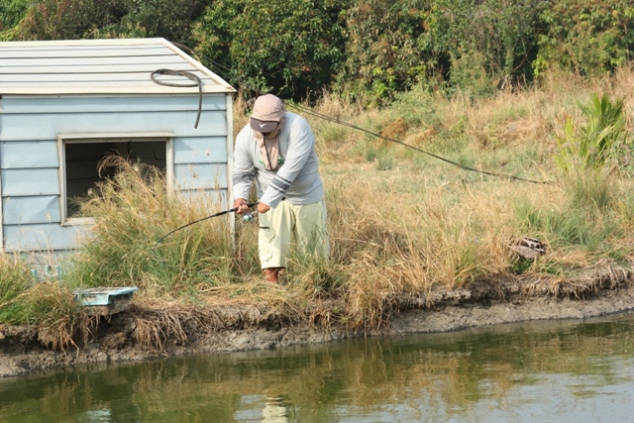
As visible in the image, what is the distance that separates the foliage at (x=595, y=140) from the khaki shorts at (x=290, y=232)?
13.0 feet

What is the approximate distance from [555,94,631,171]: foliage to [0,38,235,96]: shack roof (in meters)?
4.53

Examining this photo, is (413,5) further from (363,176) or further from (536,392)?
(536,392)

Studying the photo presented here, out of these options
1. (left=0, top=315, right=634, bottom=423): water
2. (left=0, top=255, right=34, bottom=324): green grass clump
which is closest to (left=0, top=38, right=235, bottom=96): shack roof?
(left=0, top=255, right=34, bottom=324): green grass clump

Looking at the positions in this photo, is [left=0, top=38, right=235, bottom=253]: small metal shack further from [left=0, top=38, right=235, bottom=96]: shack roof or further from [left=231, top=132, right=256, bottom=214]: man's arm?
[left=231, top=132, right=256, bottom=214]: man's arm

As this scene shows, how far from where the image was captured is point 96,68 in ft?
34.9

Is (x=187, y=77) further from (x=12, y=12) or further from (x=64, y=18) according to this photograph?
(x=12, y=12)

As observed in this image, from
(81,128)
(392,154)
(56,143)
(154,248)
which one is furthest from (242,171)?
(392,154)

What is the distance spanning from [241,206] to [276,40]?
13026 millimetres

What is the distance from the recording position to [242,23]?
72.2ft

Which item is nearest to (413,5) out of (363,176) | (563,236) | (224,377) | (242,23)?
(242,23)

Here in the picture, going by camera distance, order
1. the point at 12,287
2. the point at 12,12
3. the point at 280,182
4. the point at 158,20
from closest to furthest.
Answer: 1. the point at 12,287
2. the point at 280,182
3. the point at 158,20
4. the point at 12,12

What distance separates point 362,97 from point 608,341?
12.7 meters

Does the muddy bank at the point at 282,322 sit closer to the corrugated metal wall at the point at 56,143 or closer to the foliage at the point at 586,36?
the corrugated metal wall at the point at 56,143

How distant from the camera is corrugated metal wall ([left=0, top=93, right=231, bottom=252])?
9.66m
